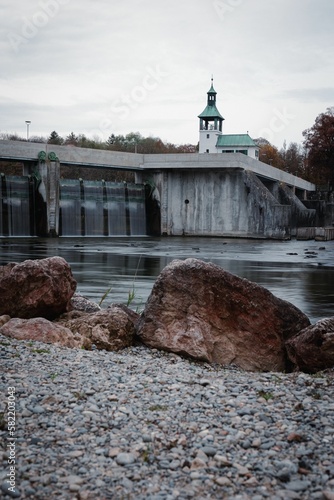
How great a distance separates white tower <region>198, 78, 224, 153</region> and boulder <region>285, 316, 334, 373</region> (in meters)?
98.1

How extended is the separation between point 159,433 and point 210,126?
342 ft

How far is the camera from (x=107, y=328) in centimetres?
861

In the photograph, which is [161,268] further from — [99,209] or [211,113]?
[211,113]

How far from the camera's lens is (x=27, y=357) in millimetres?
6949

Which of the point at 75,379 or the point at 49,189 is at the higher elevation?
the point at 49,189

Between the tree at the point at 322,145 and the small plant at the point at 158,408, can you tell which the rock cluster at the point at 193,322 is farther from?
the tree at the point at 322,145

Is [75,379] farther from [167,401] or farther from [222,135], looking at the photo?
[222,135]

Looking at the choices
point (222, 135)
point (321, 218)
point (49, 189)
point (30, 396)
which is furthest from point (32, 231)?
point (222, 135)

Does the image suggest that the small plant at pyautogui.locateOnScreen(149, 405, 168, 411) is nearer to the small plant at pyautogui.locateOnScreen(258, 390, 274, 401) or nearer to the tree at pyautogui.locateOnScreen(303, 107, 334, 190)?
the small plant at pyautogui.locateOnScreen(258, 390, 274, 401)

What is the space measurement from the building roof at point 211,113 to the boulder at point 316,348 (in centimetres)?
9970

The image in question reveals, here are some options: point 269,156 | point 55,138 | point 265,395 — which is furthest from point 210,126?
point 265,395

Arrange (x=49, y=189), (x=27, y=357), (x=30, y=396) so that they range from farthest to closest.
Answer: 1. (x=49, y=189)
2. (x=27, y=357)
3. (x=30, y=396)

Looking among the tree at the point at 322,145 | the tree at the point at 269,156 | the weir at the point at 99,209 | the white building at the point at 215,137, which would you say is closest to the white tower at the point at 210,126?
the white building at the point at 215,137

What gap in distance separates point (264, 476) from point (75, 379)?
250cm
